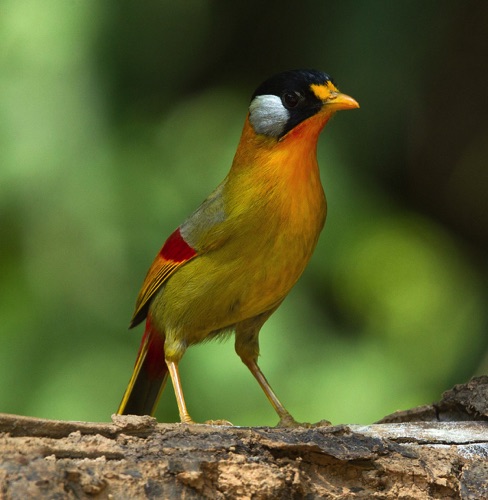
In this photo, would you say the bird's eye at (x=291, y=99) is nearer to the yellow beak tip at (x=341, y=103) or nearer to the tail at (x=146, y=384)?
the yellow beak tip at (x=341, y=103)

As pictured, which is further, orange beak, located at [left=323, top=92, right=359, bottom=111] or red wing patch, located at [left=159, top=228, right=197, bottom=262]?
red wing patch, located at [left=159, top=228, right=197, bottom=262]

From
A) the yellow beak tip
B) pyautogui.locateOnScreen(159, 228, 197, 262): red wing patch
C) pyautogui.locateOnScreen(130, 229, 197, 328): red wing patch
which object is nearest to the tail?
pyautogui.locateOnScreen(130, 229, 197, 328): red wing patch

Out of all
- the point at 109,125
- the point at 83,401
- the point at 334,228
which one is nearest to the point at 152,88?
the point at 109,125

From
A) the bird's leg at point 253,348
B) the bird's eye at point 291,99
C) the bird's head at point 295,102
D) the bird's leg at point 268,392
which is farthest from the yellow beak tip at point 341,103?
the bird's leg at point 268,392

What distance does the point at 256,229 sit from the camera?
11.0ft

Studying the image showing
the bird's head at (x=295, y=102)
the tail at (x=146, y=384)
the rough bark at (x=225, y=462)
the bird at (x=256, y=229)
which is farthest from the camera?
the tail at (x=146, y=384)

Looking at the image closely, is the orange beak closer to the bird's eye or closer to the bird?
the bird

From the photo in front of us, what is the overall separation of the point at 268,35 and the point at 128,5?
2.55 feet

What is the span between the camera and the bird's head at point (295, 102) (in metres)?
3.48

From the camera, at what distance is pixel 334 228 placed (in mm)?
4559

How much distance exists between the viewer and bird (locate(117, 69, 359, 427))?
338cm

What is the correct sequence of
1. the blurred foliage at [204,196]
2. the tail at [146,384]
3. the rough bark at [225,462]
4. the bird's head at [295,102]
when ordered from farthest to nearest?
the blurred foliage at [204,196] → the tail at [146,384] → the bird's head at [295,102] → the rough bark at [225,462]

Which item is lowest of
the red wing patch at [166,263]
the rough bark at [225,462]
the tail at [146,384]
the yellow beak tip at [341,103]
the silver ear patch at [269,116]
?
the tail at [146,384]

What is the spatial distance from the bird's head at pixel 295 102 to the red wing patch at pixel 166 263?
53 cm
